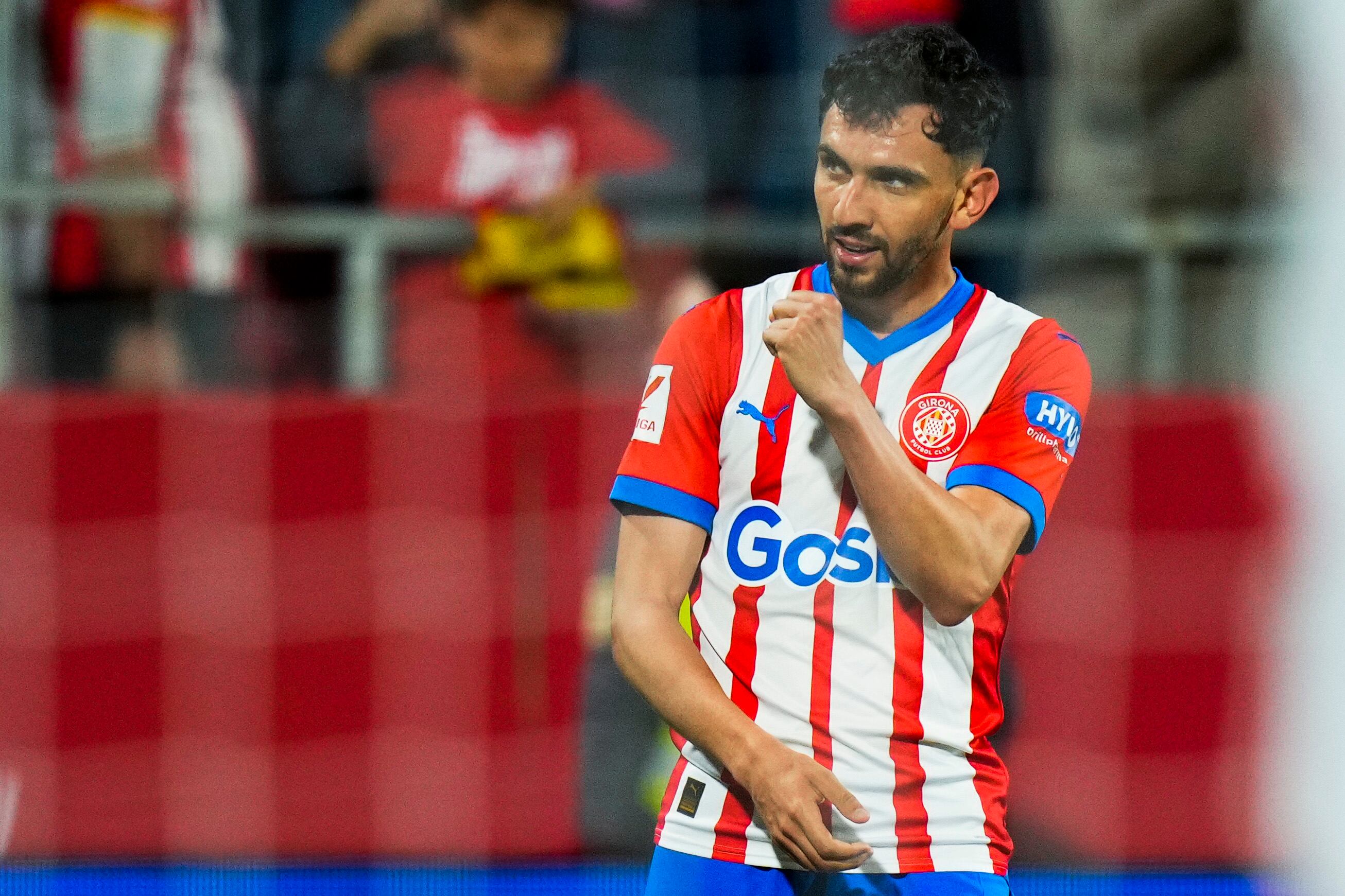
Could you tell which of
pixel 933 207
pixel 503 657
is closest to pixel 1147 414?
pixel 503 657

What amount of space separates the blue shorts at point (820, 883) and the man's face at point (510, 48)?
2457 millimetres

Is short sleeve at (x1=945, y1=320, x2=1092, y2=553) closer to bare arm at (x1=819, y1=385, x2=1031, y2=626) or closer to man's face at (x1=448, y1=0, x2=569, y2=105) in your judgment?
bare arm at (x1=819, y1=385, x2=1031, y2=626)

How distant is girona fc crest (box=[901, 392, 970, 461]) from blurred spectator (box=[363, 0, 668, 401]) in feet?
6.62

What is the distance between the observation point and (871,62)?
1.80 meters

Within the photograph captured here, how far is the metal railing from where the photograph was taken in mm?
3846

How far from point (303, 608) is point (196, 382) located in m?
0.59

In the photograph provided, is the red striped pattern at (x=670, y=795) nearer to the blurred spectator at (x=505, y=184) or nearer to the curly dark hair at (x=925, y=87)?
the curly dark hair at (x=925, y=87)

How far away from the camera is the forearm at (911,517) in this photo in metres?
1.69

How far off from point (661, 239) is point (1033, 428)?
2159mm

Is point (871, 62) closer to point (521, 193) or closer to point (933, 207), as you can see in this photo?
point (933, 207)

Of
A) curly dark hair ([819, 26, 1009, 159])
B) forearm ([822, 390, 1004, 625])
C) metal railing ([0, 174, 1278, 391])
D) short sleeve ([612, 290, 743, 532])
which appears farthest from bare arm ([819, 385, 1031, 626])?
metal railing ([0, 174, 1278, 391])

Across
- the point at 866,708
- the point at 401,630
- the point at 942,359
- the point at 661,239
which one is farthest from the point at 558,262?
the point at 866,708

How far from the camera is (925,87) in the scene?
1781mm

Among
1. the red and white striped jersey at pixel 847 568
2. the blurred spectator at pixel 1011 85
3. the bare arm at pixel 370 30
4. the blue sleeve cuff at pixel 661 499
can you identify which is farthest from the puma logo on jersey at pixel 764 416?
the bare arm at pixel 370 30
